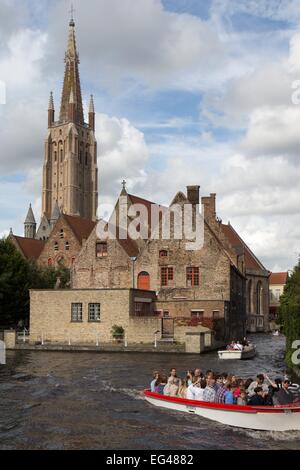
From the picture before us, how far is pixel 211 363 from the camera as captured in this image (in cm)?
3475

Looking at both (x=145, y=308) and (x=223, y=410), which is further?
(x=145, y=308)

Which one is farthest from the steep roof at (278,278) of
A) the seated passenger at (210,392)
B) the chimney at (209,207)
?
the seated passenger at (210,392)

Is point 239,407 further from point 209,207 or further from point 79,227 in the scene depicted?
point 79,227

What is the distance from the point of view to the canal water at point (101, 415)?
658 inches

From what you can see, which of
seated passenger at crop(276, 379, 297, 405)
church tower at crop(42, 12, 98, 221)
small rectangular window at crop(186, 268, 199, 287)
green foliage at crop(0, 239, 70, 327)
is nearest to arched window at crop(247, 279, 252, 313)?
small rectangular window at crop(186, 268, 199, 287)

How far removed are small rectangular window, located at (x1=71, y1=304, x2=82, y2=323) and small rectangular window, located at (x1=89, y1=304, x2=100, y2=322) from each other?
2.93 ft

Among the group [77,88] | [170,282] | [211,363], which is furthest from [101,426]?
[77,88]

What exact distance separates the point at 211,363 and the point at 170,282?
1777 centimetres

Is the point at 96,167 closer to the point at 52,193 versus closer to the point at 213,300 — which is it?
the point at 52,193

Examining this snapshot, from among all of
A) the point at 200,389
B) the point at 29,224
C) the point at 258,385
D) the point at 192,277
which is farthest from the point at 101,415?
the point at 29,224

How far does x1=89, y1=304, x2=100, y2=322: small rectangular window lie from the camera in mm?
45594

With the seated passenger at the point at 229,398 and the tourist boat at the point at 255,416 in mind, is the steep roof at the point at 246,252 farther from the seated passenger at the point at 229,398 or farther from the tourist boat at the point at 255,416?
the tourist boat at the point at 255,416

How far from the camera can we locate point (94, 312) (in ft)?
150

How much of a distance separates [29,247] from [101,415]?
6874 cm
